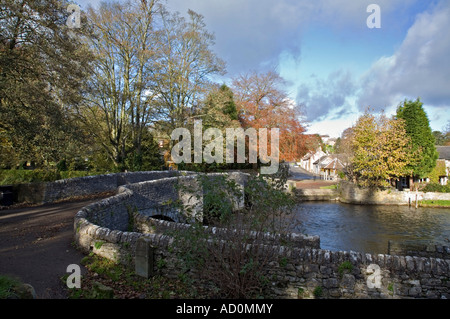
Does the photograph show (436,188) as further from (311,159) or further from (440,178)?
(311,159)

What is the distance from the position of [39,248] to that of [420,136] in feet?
108

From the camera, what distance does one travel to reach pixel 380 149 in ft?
94.4

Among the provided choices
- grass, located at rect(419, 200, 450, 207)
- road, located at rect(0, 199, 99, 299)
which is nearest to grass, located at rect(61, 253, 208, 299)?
road, located at rect(0, 199, 99, 299)

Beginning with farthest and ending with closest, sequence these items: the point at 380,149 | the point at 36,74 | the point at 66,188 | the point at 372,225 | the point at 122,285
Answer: the point at 380,149 → the point at 372,225 → the point at 66,188 → the point at 36,74 → the point at 122,285

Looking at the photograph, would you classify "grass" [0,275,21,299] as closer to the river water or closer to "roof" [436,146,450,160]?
the river water

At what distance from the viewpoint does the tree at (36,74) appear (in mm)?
Answer: 11328

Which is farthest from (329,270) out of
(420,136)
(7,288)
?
(420,136)

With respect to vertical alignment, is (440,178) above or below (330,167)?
below

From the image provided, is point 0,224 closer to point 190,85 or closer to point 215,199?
point 215,199

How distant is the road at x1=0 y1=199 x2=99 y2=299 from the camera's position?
19.0 feet

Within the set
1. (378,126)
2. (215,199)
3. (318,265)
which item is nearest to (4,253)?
(215,199)

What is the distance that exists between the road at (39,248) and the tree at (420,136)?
30.9 m

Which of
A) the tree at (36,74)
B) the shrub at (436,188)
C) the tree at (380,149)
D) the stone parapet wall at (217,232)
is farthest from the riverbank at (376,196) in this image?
the tree at (36,74)

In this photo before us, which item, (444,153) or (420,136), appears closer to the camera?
(420,136)
